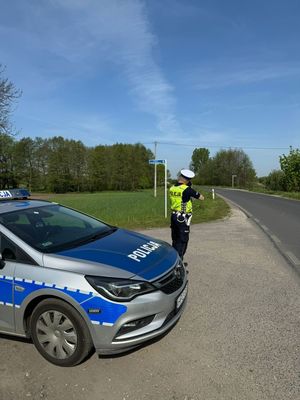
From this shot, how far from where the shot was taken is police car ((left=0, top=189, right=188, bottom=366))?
10.0ft

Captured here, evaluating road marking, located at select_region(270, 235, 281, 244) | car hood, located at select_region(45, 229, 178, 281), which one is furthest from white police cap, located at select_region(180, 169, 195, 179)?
road marking, located at select_region(270, 235, 281, 244)

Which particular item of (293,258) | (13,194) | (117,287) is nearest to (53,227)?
(13,194)

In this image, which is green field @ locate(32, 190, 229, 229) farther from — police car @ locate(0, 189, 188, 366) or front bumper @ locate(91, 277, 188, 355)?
front bumper @ locate(91, 277, 188, 355)

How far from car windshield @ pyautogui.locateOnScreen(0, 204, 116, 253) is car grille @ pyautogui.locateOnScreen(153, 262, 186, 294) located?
1.04 metres

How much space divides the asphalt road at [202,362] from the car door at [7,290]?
1.11ft

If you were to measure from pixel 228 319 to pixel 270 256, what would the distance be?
3679mm

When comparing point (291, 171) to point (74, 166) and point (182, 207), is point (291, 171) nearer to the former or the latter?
point (182, 207)

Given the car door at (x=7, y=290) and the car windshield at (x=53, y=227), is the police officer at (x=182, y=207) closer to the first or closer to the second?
the car windshield at (x=53, y=227)

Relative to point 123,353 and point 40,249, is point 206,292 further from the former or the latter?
point 40,249

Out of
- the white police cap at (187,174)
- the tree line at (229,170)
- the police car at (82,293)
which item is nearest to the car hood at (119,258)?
the police car at (82,293)

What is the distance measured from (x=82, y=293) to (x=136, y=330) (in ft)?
1.95

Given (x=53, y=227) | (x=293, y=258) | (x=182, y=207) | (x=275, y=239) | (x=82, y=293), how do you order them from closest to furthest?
1. (x=82, y=293)
2. (x=53, y=227)
3. (x=182, y=207)
4. (x=293, y=258)
5. (x=275, y=239)

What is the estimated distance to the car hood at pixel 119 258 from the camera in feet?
10.6

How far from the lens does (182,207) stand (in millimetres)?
6059
